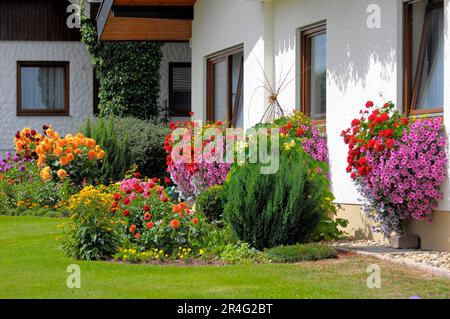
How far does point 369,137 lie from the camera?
10.9m

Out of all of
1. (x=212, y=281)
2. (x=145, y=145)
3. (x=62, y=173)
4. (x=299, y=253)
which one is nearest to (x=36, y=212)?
(x=62, y=173)

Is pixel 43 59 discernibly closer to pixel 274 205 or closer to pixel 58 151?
pixel 58 151

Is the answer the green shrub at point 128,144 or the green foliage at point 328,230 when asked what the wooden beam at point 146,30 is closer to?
the green shrub at point 128,144

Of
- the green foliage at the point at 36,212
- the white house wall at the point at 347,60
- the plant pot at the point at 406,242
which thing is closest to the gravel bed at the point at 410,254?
the plant pot at the point at 406,242

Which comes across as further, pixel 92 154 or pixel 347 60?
pixel 92 154

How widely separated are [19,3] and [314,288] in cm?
2092

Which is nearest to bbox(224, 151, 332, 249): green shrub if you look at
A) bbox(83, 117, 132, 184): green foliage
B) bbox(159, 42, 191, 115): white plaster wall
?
bbox(83, 117, 132, 184): green foliage

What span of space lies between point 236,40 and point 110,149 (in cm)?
471

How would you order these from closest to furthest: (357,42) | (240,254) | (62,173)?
(240,254) < (357,42) < (62,173)

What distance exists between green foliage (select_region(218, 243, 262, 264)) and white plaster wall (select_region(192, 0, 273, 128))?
16.2ft

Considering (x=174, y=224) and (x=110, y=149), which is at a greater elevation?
(x=110, y=149)

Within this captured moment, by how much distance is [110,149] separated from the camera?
64.4 ft

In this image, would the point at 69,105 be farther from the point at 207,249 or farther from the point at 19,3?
the point at 207,249

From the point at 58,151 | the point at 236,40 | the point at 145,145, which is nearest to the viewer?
the point at 236,40
